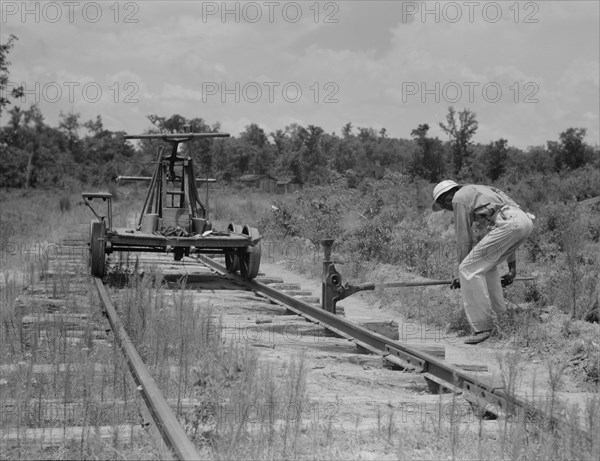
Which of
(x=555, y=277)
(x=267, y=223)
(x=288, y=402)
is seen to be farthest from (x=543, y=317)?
(x=267, y=223)

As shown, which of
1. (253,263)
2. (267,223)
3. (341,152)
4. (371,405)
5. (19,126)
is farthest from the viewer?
(341,152)

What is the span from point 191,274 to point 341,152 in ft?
268

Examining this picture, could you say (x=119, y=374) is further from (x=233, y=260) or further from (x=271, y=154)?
(x=271, y=154)

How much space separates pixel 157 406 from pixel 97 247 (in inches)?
243

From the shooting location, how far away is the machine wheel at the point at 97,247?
9602 millimetres

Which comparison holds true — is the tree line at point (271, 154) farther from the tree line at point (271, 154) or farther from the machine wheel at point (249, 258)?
the machine wheel at point (249, 258)

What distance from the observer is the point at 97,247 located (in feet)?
31.6

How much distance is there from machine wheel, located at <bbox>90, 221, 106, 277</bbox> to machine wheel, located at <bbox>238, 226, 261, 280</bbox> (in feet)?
6.56

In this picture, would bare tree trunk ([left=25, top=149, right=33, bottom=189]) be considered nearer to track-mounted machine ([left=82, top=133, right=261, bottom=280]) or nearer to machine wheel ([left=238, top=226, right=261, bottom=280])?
track-mounted machine ([left=82, top=133, right=261, bottom=280])

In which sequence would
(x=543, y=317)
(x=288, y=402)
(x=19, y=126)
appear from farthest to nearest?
(x=19, y=126) < (x=543, y=317) < (x=288, y=402)

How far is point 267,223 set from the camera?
1894 cm

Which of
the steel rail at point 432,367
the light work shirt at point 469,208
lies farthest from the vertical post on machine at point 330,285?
the light work shirt at point 469,208

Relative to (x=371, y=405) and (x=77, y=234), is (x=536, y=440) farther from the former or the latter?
(x=77, y=234)

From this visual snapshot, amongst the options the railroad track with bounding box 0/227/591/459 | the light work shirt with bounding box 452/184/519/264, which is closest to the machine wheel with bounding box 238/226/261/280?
the railroad track with bounding box 0/227/591/459
